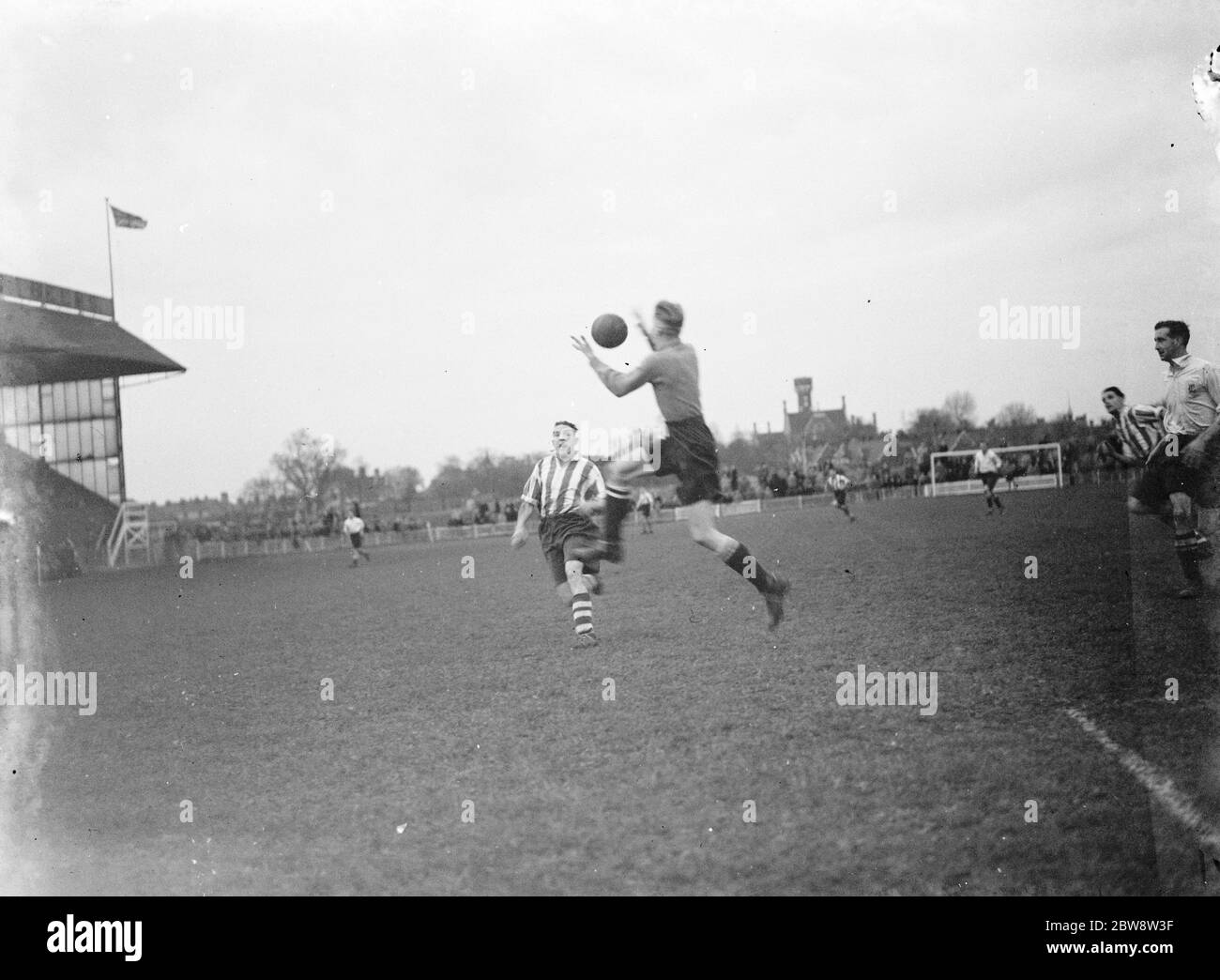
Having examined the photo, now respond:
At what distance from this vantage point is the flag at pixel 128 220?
238 inches

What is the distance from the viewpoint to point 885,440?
25.6 ft

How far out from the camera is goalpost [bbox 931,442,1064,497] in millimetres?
10242

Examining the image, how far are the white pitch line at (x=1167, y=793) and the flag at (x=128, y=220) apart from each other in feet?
20.1

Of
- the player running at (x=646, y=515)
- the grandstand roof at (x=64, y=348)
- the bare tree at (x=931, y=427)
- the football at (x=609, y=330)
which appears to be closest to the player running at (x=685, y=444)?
the football at (x=609, y=330)

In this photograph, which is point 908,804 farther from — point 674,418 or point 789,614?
point 789,614

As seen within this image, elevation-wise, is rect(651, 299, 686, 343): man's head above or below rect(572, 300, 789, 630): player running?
above

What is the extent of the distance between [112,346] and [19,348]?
740 mm

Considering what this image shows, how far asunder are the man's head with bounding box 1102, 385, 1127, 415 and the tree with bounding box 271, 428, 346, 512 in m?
5.35

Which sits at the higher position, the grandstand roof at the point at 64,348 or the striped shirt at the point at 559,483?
the grandstand roof at the point at 64,348

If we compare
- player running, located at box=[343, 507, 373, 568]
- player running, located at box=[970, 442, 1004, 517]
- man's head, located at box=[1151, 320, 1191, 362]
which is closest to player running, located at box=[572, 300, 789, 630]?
man's head, located at box=[1151, 320, 1191, 362]

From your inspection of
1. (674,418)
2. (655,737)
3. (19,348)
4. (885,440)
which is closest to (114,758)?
(655,737)

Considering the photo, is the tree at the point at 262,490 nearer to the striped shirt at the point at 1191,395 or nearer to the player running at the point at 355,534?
the player running at the point at 355,534

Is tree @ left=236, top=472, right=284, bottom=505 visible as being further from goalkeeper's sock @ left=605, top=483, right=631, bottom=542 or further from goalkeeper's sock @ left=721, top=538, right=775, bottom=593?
goalkeeper's sock @ left=721, top=538, right=775, bottom=593
